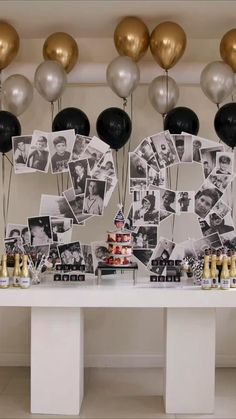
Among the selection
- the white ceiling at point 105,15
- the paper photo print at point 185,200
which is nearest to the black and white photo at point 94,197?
the paper photo print at point 185,200

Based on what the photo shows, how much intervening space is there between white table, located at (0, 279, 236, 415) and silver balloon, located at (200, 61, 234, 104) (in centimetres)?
117

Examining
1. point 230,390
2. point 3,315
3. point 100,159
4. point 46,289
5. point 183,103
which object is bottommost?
point 230,390

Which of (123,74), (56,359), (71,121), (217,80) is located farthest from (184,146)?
(56,359)

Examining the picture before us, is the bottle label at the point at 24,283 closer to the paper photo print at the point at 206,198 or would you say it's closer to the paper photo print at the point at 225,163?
the paper photo print at the point at 206,198

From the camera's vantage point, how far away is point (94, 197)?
3.64 m

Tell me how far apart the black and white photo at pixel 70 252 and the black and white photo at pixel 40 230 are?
0.32 feet

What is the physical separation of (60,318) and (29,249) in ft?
2.00

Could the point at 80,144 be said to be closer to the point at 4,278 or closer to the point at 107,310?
the point at 4,278

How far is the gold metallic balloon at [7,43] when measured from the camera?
352cm

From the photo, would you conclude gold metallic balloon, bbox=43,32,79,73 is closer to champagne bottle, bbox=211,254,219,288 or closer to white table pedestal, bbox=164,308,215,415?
champagne bottle, bbox=211,254,219,288

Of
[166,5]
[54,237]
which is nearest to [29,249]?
[54,237]

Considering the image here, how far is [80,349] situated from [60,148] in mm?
1193

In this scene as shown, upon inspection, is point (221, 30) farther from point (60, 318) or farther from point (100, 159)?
point (60, 318)

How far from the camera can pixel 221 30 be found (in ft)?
12.4
